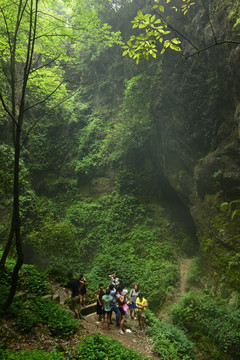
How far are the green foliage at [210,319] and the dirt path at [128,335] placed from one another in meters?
2.12

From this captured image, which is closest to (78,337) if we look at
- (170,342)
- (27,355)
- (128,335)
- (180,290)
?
(27,355)

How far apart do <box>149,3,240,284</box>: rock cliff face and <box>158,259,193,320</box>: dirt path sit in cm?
212

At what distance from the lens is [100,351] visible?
5.37 m

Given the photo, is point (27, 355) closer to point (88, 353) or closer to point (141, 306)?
point (88, 353)

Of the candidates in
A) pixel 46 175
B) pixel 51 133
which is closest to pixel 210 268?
pixel 46 175

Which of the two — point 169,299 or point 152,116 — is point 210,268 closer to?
point 169,299

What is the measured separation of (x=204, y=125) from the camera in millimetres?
11617

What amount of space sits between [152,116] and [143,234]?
7.81 meters

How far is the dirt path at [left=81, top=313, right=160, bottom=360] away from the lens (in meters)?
7.00

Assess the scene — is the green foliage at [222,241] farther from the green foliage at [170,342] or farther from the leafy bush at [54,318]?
the leafy bush at [54,318]

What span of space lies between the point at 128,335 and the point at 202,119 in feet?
33.4

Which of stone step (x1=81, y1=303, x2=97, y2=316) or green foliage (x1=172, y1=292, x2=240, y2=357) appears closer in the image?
green foliage (x1=172, y1=292, x2=240, y2=357)

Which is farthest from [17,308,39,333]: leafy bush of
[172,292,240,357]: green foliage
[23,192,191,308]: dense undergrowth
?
[172,292,240,357]: green foliage

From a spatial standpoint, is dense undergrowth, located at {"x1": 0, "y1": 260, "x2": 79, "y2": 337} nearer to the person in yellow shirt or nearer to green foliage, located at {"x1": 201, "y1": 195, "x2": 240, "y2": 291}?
the person in yellow shirt
